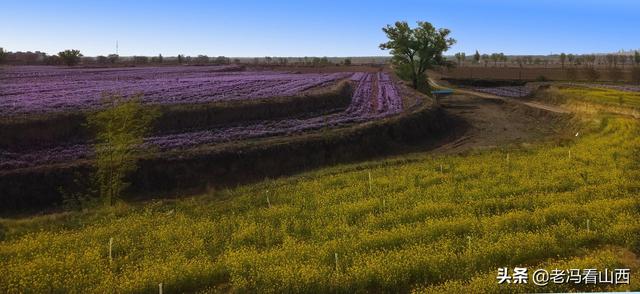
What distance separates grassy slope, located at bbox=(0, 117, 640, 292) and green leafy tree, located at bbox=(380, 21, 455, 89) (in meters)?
47.7

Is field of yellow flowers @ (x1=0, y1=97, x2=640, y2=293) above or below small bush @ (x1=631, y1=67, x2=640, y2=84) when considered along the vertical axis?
below

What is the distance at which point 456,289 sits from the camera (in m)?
11.2

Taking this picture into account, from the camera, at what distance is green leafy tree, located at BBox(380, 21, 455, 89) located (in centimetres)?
6956

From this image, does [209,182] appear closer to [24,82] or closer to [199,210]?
[199,210]

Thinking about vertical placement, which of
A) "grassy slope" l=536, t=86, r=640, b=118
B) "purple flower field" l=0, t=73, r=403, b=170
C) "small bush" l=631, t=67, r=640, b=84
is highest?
"small bush" l=631, t=67, r=640, b=84

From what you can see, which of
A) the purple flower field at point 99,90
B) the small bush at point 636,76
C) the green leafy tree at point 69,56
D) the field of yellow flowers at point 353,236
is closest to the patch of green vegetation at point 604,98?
the small bush at point 636,76

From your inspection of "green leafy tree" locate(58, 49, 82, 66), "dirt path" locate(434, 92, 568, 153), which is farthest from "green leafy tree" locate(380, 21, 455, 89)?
"green leafy tree" locate(58, 49, 82, 66)

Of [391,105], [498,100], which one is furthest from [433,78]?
[391,105]

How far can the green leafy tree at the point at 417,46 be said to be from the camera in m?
69.6

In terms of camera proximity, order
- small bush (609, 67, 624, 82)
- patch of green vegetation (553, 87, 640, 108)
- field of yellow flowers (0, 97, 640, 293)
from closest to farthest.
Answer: field of yellow flowers (0, 97, 640, 293) → patch of green vegetation (553, 87, 640, 108) → small bush (609, 67, 624, 82)

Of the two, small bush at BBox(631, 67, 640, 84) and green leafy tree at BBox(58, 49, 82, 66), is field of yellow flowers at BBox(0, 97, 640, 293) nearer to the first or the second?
small bush at BBox(631, 67, 640, 84)

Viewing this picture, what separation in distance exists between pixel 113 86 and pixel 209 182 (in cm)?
3119

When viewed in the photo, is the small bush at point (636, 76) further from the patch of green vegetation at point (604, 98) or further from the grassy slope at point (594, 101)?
the patch of green vegetation at point (604, 98)

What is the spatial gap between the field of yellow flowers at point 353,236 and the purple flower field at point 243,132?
11081 mm
